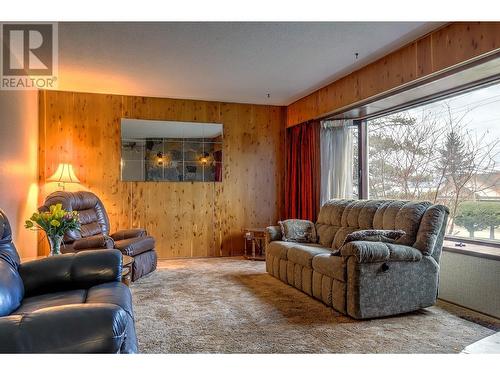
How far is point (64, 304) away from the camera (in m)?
2.09

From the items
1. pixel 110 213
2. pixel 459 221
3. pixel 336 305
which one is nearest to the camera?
pixel 336 305

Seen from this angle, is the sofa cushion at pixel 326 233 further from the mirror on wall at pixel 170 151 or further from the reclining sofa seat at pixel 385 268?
the mirror on wall at pixel 170 151

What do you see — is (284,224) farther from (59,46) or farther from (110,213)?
(59,46)

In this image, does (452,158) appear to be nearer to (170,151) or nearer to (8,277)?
(170,151)

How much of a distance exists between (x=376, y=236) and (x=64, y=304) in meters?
2.43

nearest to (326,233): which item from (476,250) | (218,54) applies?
(476,250)

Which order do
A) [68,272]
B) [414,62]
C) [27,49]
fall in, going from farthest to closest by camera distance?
[27,49], [414,62], [68,272]

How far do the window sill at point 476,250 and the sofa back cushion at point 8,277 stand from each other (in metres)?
3.49

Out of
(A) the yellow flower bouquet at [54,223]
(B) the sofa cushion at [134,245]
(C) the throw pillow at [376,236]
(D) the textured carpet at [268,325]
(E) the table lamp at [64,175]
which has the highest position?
(E) the table lamp at [64,175]

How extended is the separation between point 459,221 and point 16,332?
3927mm

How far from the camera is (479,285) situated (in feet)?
10.6

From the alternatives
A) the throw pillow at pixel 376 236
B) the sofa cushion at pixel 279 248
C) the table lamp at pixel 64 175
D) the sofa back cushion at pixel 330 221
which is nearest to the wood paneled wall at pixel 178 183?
the table lamp at pixel 64 175

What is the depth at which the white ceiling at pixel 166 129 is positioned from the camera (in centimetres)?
569
